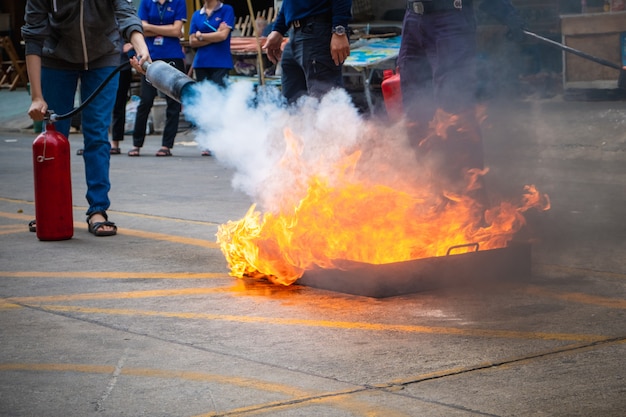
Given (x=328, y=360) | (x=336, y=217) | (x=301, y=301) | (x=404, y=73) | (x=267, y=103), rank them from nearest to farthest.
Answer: (x=328, y=360) → (x=301, y=301) → (x=336, y=217) → (x=267, y=103) → (x=404, y=73)

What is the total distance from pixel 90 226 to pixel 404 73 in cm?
A: 227

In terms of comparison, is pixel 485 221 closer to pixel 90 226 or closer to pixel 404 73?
pixel 404 73

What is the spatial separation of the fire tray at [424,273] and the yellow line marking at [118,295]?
Answer: 49cm

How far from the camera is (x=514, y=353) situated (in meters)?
3.82

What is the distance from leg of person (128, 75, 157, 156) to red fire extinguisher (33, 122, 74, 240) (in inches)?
252

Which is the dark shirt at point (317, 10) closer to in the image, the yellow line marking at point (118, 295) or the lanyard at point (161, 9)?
the yellow line marking at point (118, 295)

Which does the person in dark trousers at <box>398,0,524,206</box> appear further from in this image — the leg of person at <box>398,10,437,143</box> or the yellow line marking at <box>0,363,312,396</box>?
the yellow line marking at <box>0,363,312,396</box>

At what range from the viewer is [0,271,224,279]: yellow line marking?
5480 millimetres

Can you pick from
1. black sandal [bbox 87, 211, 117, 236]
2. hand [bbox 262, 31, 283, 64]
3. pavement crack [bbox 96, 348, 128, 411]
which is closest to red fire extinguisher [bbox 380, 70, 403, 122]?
hand [bbox 262, 31, 283, 64]

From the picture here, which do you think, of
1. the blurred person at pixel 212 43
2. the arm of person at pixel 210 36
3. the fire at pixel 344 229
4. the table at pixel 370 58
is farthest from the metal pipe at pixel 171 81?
the table at pixel 370 58

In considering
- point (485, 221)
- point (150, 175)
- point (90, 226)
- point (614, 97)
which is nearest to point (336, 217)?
point (485, 221)

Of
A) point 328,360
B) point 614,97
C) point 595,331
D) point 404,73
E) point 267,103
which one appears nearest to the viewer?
point 328,360

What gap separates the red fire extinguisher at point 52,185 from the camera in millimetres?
6566

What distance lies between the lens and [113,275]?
218 inches
